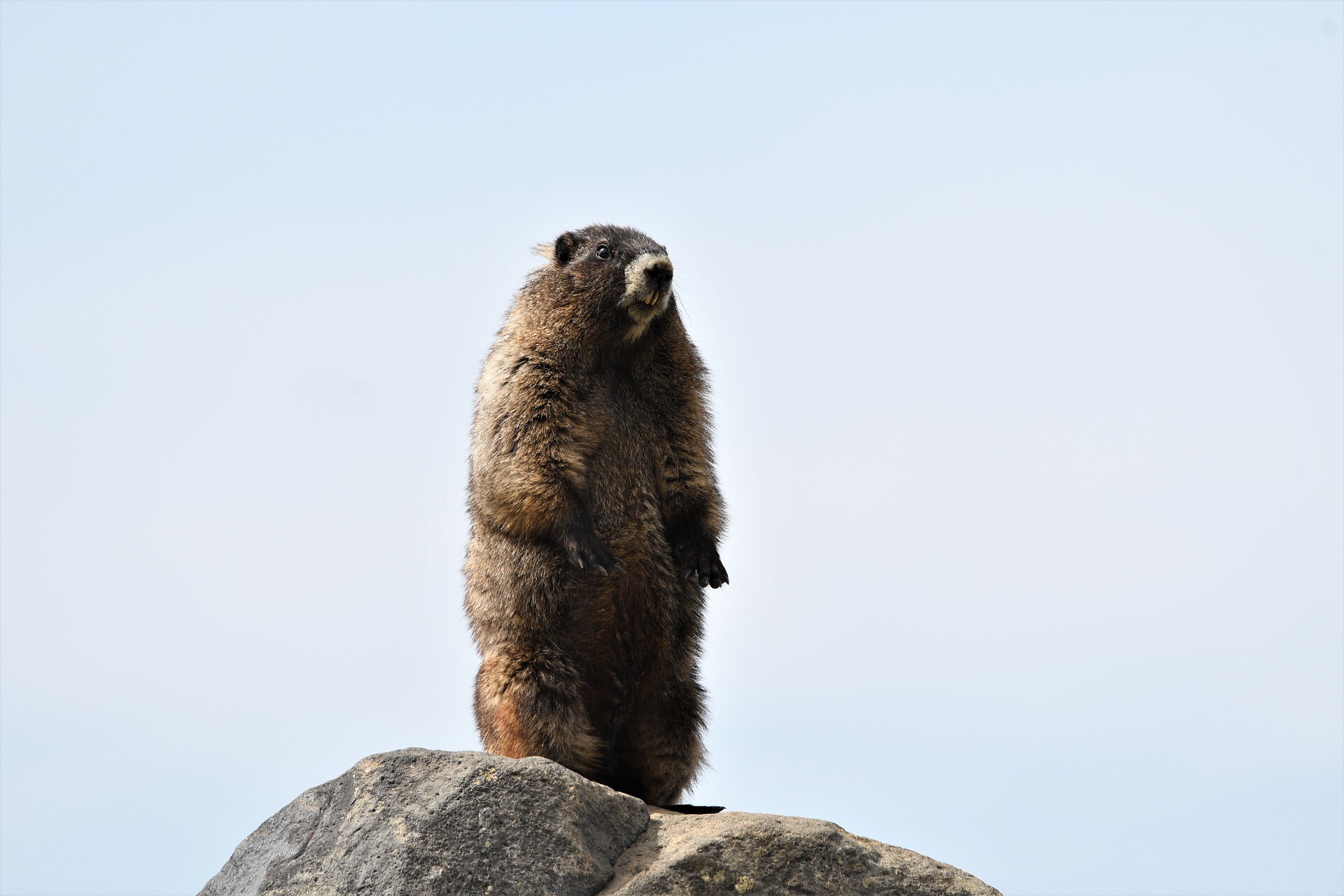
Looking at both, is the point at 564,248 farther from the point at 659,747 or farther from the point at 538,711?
the point at 659,747

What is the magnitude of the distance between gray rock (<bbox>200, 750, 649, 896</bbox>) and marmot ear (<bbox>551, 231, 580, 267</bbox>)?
282 cm

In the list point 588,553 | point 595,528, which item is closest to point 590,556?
point 588,553

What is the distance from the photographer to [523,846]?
235 inches

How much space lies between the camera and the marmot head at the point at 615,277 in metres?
7.47

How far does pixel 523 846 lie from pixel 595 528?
1.88m

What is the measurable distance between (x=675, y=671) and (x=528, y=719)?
2.76ft

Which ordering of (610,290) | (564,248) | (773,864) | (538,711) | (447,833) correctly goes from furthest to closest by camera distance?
(564,248)
(610,290)
(538,711)
(773,864)
(447,833)

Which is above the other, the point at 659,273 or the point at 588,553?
the point at 659,273

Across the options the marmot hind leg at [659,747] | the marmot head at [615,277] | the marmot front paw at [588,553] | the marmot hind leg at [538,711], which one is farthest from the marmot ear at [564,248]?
the marmot hind leg at [659,747]

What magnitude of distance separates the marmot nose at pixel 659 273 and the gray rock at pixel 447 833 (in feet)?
8.39

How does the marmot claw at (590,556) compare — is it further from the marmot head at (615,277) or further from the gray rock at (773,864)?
the gray rock at (773,864)

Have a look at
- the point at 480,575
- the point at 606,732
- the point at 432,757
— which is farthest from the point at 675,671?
the point at 432,757

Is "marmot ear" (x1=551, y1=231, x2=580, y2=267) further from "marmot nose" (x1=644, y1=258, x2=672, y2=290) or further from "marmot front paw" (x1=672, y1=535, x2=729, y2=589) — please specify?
"marmot front paw" (x1=672, y1=535, x2=729, y2=589)

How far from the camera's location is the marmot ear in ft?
25.6
